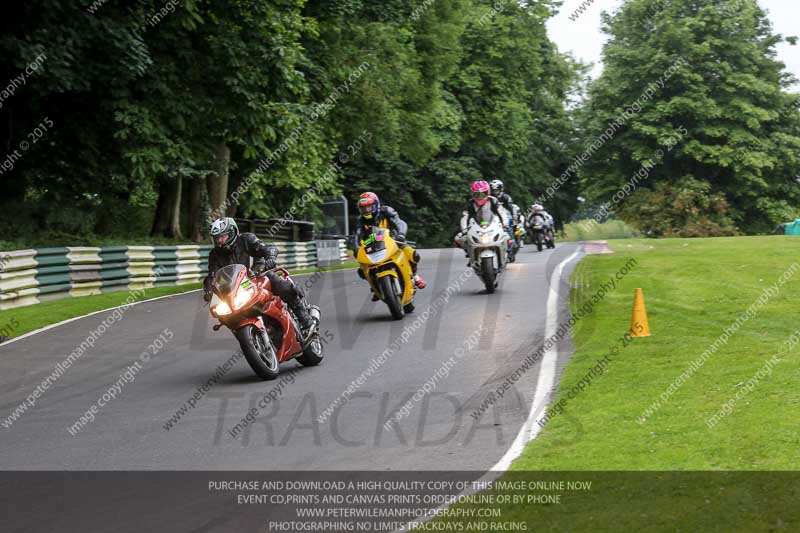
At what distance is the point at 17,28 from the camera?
781 inches

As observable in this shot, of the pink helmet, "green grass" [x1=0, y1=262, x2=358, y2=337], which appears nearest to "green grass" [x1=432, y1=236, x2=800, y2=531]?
the pink helmet

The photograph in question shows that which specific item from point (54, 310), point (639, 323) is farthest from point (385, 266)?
point (54, 310)

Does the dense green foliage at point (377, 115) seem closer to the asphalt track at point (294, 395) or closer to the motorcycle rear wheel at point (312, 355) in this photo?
the asphalt track at point (294, 395)

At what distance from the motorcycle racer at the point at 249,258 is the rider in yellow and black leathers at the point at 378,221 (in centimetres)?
352

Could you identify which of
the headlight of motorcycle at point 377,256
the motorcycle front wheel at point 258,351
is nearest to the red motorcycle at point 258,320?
the motorcycle front wheel at point 258,351

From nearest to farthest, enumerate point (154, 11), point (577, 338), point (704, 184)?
point (577, 338) < point (154, 11) < point (704, 184)

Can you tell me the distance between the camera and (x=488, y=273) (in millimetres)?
17719

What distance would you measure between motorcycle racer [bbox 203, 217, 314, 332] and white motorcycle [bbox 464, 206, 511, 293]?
6.34 meters

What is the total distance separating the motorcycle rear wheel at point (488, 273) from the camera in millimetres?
17719

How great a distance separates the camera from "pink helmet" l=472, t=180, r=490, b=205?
1848cm

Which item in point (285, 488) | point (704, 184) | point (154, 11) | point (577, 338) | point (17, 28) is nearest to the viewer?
point (285, 488)

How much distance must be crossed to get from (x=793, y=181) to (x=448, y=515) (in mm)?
55379

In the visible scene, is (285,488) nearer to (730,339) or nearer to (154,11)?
(730,339)

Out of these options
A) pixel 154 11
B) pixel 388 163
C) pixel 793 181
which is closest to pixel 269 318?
pixel 154 11
